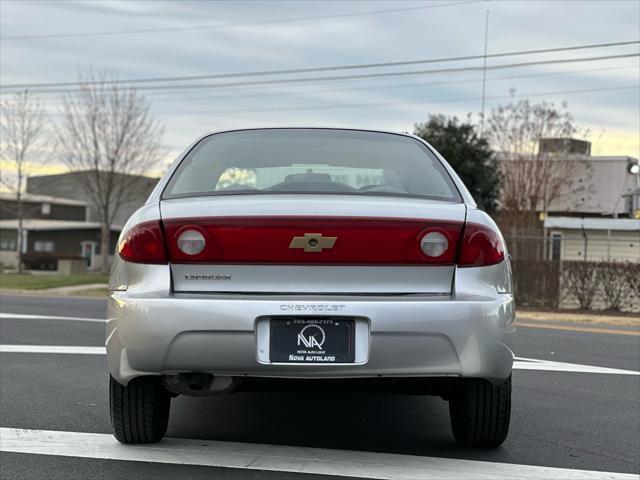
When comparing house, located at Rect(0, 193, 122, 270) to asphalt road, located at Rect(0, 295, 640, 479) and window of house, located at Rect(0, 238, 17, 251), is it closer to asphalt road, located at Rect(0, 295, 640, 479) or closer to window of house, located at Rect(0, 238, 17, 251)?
window of house, located at Rect(0, 238, 17, 251)

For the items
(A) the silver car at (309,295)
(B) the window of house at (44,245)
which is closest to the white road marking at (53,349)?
(A) the silver car at (309,295)

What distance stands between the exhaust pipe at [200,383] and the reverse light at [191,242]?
529 millimetres

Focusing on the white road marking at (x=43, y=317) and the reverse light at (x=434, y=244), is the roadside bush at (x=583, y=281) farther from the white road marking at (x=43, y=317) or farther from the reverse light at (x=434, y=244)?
the reverse light at (x=434, y=244)

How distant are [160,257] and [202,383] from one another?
585mm

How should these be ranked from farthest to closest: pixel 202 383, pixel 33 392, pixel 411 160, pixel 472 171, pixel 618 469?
1. pixel 472 171
2. pixel 33 392
3. pixel 411 160
4. pixel 618 469
5. pixel 202 383

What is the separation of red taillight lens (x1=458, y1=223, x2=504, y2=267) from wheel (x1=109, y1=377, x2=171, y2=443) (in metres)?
1.49

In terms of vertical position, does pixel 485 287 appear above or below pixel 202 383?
above

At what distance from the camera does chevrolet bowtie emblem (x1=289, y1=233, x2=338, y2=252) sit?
3.72m

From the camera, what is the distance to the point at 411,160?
4773 mm

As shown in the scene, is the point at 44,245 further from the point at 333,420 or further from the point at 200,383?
the point at 200,383

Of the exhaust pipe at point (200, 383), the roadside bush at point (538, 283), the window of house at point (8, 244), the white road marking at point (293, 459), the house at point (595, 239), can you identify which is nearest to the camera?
the exhaust pipe at point (200, 383)

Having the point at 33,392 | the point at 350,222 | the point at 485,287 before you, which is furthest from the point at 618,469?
the point at 33,392

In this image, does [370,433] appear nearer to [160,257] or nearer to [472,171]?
[160,257]

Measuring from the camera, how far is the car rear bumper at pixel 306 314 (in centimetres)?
362
